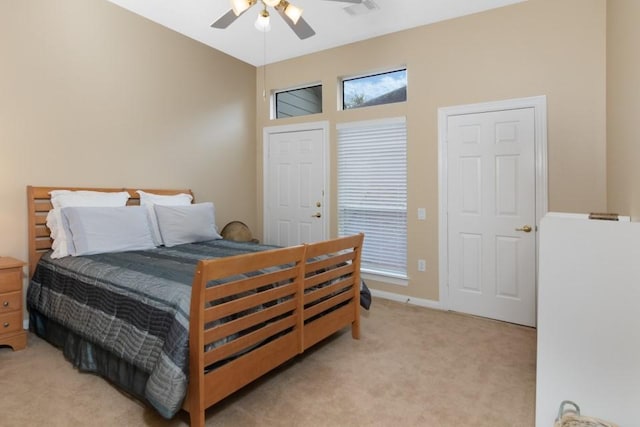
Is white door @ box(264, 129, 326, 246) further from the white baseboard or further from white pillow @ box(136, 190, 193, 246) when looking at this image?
white pillow @ box(136, 190, 193, 246)

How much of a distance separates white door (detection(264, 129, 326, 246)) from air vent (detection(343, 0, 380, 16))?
1.38m

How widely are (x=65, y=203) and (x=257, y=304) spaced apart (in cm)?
209

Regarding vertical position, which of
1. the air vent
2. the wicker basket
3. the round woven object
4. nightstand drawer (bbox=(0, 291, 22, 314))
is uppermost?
the air vent

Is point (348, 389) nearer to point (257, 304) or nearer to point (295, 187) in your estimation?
point (257, 304)

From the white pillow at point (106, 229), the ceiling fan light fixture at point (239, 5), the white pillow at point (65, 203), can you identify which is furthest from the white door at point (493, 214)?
the white pillow at point (65, 203)

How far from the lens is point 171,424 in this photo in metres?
1.82

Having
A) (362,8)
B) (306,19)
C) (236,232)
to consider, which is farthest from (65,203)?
(362,8)

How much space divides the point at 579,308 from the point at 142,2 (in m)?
4.09

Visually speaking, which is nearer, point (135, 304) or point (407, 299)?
point (135, 304)

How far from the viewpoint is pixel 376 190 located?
4113 mm

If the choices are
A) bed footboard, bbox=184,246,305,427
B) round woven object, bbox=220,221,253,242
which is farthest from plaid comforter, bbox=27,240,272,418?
round woven object, bbox=220,221,253,242

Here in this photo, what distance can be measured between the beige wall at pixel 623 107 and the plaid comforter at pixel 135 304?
2.45 meters

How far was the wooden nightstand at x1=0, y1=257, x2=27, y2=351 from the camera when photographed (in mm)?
2494

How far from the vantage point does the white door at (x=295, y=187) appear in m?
4.50
